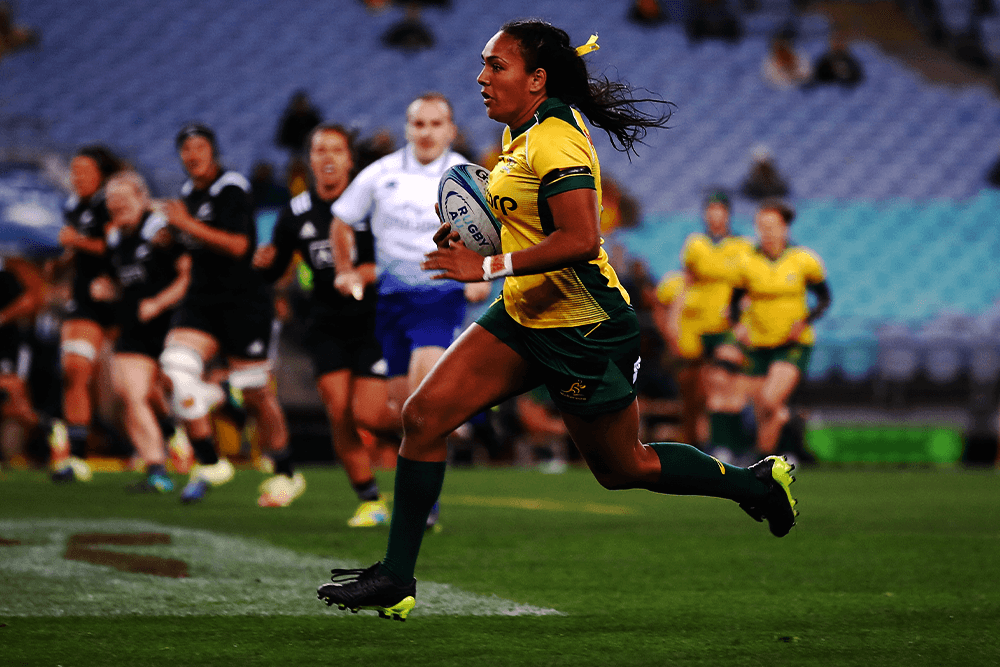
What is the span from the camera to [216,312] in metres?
8.83

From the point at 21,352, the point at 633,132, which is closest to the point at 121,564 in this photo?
the point at 633,132

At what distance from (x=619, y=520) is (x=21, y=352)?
25.6ft

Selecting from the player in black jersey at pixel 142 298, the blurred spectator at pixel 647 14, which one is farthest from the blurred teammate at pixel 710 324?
the blurred spectator at pixel 647 14

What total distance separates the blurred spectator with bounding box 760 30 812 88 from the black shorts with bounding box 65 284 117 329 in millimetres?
15066

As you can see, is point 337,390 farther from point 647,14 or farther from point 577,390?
point 647,14

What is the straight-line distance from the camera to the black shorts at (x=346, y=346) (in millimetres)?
7520

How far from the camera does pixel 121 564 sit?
5.55 meters

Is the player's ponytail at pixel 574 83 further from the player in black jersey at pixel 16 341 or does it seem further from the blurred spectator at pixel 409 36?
the blurred spectator at pixel 409 36

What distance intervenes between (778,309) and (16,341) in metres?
7.65

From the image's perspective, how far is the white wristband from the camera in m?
3.91

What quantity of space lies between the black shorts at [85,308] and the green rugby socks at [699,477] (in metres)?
7.36

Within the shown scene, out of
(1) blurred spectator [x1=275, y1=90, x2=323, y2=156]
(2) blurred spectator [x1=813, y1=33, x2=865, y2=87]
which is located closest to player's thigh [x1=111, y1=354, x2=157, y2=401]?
(1) blurred spectator [x1=275, y1=90, x2=323, y2=156]

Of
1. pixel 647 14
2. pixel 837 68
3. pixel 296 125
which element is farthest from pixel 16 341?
pixel 837 68

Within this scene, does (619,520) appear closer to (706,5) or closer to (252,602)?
(252,602)
